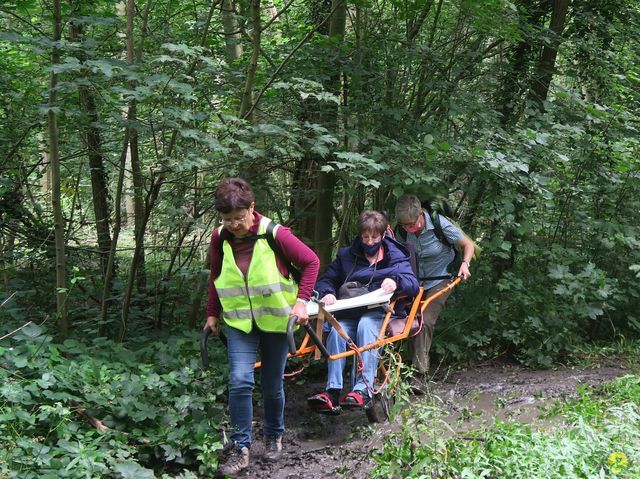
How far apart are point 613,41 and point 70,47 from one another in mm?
7283

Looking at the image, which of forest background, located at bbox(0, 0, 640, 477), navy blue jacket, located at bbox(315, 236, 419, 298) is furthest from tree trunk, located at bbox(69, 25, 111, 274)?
navy blue jacket, located at bbox(315, 236, 419, 298)

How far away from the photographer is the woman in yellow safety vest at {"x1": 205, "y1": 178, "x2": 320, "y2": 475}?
437 centimetres

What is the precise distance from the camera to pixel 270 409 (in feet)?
15.6

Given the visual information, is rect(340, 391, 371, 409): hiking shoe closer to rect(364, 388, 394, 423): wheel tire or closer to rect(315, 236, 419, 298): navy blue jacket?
rect(364, 388, 394, 423): wheel tire

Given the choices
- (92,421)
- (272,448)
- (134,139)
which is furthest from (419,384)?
(134,139)

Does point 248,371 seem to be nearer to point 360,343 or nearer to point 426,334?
point 360,343

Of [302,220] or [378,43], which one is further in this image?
[302,220]

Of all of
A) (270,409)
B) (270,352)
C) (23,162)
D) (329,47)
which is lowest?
(270,409)

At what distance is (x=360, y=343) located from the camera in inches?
212

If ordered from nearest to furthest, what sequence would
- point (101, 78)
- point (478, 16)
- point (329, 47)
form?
point (101, 78), point (478, 16), point (329, 47)

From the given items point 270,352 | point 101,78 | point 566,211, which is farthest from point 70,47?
point 566,211

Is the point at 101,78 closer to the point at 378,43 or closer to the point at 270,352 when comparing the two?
the point at 270,352

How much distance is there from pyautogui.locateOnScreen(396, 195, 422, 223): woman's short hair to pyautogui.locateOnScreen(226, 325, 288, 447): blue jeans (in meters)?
2.19

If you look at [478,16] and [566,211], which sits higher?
[478,16]
